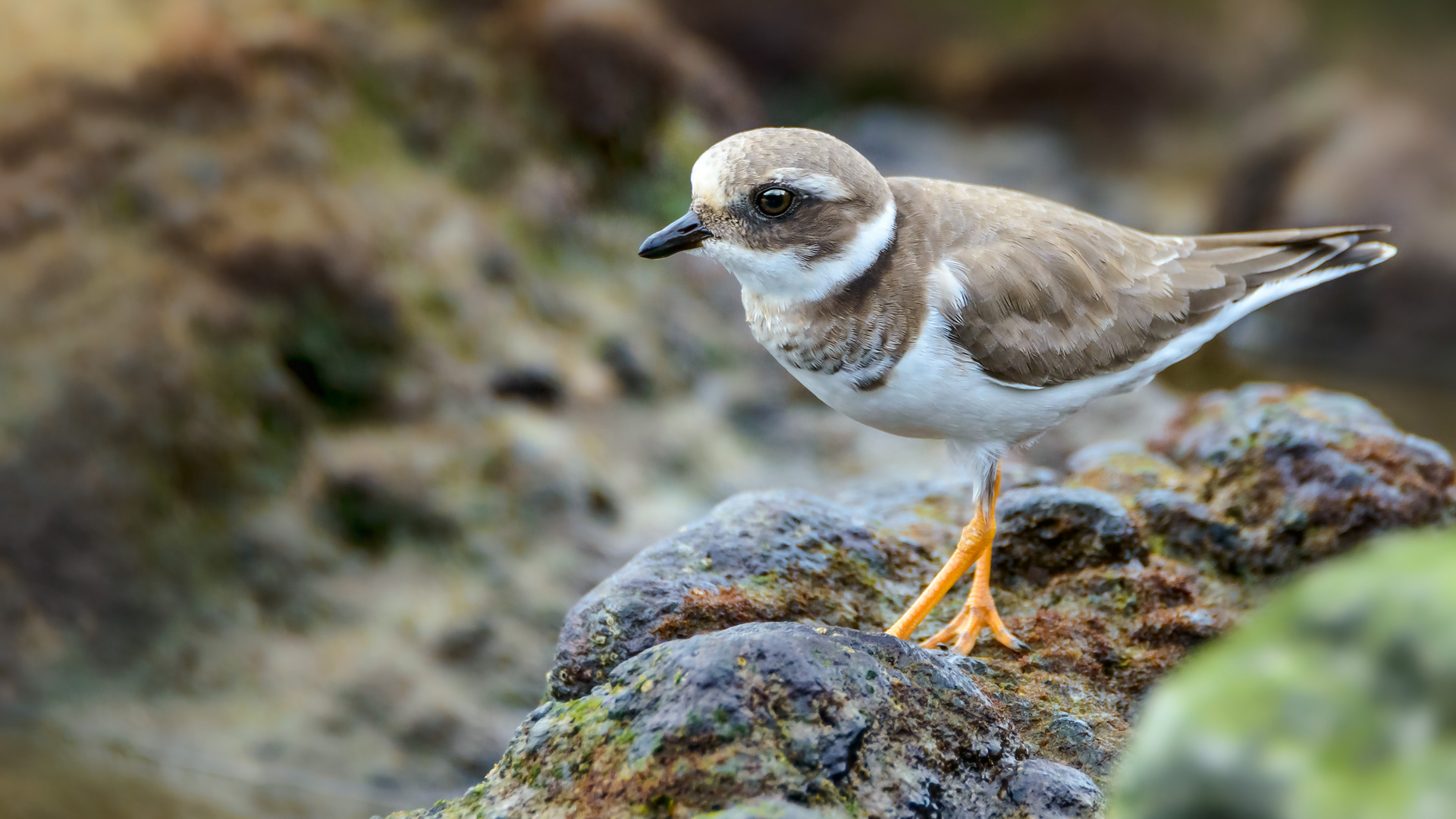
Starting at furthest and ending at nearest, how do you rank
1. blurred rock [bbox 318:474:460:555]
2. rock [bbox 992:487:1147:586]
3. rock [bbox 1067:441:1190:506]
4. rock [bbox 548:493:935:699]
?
blurred rock [bbox 318:474:460:555] < rock [bbox 1067:441:1190:506] < rock [bbox 992:487:1147:586] < rock [bbox 548:493:935:699]

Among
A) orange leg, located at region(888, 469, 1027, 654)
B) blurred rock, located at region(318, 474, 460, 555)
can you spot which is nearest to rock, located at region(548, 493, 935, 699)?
orange leg, located at region(888, 469, 1027, 654)

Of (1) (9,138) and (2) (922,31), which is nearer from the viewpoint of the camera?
(1) (9,138)

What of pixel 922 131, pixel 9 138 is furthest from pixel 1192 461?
pixel 922 131

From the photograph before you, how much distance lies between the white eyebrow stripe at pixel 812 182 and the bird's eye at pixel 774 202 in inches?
1.9

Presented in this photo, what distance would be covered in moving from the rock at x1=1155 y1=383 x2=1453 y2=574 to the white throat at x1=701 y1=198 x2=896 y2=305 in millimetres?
2486

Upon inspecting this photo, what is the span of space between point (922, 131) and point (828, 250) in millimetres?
17870

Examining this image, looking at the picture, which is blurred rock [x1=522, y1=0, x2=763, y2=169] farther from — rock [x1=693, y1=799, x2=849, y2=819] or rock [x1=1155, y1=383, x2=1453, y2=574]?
rock [x1=693, y1=799, x2=849, y2=819]

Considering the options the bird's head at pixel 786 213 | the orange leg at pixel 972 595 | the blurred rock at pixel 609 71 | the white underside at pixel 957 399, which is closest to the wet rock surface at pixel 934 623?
the orange leg at pixel 972 595

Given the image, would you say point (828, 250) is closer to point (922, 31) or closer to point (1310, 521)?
point (1310, 521)

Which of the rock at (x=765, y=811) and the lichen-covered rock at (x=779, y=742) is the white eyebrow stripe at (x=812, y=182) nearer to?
the lichen-covered rock at (x=779, y=742)

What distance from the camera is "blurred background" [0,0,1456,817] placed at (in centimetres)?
820

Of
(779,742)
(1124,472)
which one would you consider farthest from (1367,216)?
(779,742)

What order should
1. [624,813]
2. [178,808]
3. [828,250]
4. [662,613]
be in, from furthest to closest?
1. [178,808]
2. [828,250]
3. [662,613]
4. [624,813]

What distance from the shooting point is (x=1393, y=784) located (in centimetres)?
187
